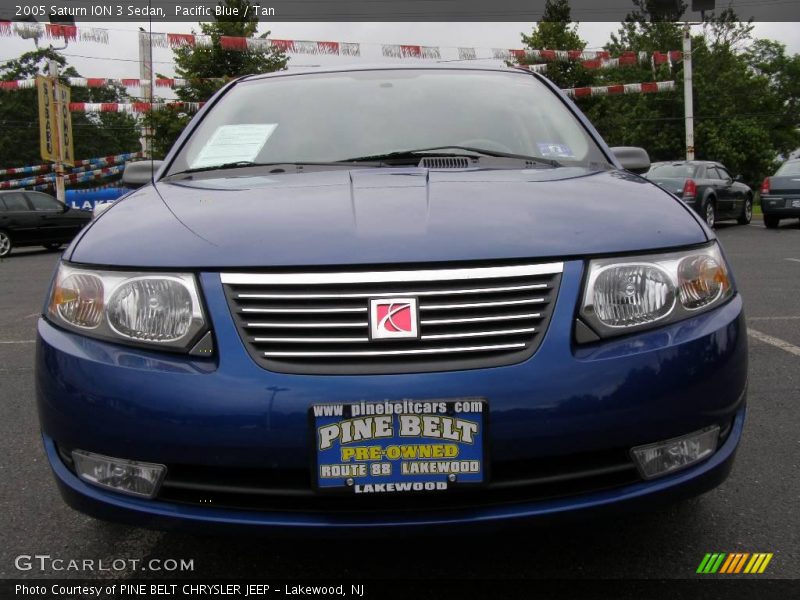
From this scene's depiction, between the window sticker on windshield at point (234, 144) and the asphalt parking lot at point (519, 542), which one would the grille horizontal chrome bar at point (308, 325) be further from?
the window sticker on windshield at point (234, 144)

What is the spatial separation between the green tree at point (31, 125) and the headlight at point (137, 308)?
5168cm

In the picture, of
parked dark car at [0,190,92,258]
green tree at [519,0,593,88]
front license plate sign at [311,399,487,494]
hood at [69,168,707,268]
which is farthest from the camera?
green tree at [519,0,593,88]

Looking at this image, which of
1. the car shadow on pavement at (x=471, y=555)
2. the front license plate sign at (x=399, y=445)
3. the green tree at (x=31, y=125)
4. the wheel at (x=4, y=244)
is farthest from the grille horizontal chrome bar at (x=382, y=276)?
the green tree at (x=31, y=125)

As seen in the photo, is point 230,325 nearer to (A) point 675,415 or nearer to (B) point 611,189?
(A) point 675,415

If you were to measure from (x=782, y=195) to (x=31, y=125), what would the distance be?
52.4m

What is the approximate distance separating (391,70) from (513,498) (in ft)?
6.78

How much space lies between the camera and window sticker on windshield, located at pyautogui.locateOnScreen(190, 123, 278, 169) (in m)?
2.76

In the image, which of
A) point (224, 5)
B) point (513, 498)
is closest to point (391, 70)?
point (513, 498)

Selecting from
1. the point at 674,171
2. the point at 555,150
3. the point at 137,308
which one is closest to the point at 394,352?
the point at 137,308

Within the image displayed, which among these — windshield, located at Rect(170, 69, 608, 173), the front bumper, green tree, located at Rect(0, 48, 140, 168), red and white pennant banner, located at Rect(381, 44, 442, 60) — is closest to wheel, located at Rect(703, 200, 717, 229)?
red and white pennant banner, located at Rect(381, 44, 442, 60)

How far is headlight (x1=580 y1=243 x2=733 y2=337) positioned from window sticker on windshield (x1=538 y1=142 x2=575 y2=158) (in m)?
0.91

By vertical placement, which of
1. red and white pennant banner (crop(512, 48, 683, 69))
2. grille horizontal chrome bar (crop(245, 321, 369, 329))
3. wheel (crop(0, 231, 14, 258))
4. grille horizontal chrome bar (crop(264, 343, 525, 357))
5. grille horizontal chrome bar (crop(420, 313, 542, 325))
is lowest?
wheel (crop(0, 231, 14, 258))
